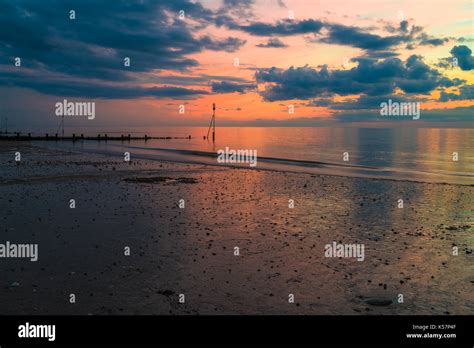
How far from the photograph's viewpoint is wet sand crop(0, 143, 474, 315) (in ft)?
33.0

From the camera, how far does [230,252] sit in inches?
557

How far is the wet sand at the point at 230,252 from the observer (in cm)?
1006

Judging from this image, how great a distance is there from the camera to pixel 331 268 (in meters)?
12.7

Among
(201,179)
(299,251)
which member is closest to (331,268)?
(299,251)

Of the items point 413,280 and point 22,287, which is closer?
point 22,287
